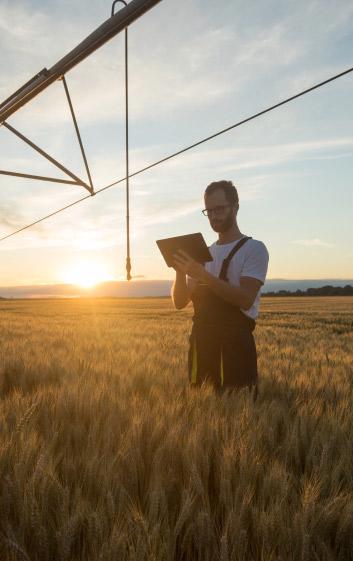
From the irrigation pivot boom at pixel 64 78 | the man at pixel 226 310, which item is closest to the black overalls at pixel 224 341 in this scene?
the man at pixel 226 310

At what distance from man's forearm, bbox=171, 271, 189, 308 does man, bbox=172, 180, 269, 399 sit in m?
0.02

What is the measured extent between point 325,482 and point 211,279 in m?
1.62

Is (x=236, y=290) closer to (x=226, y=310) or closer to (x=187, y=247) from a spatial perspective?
(x=226, y=310)

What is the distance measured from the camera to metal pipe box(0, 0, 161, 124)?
392cm

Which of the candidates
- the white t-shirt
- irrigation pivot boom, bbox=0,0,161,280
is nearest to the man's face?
the white t-shirt

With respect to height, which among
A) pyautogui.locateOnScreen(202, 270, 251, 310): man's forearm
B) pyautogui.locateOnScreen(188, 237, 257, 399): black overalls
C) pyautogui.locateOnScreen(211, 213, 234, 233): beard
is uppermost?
pyautogui.locateOnScreen(211, 213, 234, 233): beard

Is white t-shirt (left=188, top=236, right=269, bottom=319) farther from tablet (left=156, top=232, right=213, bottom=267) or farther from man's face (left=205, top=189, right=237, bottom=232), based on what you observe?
tablet (left=156, top=232, right=213, bottom=267)

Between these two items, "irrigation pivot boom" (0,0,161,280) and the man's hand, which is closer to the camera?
the man's hand

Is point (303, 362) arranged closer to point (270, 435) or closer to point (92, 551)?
point (270, 435)

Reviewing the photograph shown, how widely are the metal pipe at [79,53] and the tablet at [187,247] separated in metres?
1.97

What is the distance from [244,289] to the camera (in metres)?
3.31

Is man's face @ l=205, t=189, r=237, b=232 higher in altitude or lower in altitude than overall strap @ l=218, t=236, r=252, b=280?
higher

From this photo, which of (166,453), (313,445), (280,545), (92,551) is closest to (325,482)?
(313,445)

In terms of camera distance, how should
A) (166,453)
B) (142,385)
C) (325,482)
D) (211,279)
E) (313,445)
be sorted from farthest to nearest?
(142,385) < (211,279) < (313,445) < (166,453) < (325,482)
